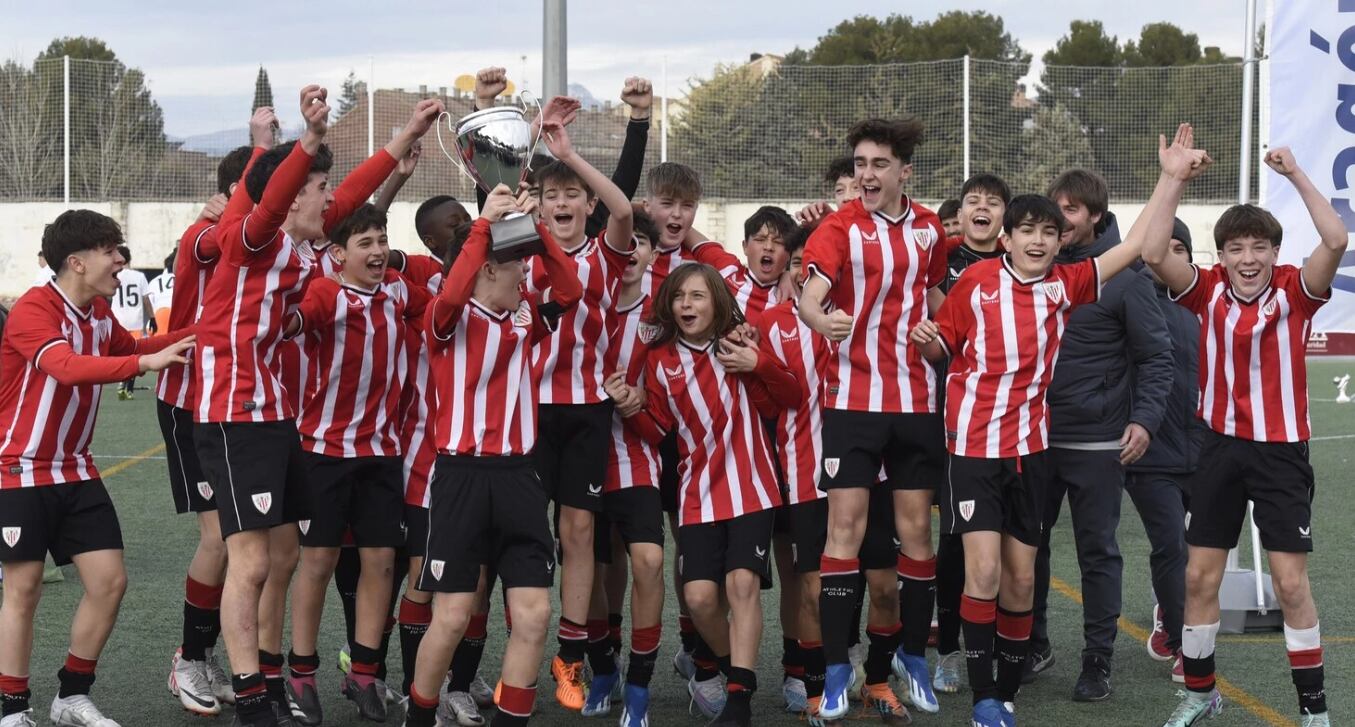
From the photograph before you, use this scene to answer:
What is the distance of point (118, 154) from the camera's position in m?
27.2

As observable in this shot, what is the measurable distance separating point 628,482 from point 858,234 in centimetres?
126

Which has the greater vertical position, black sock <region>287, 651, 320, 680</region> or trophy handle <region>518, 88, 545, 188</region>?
trophy handle <region>518, 88, 545, 188</region>

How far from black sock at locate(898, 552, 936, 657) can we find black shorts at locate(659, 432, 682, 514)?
93 cm

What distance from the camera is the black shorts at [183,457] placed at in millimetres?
5984

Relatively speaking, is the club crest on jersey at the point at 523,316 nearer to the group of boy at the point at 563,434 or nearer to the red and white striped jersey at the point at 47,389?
the group of boy at the point at 563,434

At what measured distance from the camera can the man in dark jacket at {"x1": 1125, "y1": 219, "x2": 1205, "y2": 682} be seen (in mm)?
6199

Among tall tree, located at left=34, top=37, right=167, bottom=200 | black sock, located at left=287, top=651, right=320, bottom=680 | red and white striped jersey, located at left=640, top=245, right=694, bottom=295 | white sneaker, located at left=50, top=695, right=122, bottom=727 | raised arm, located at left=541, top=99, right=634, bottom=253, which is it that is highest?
tall tree, located at left=34, top=37, right=167, bottom=200

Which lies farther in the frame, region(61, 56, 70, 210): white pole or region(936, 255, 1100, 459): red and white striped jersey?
region(61, 56, 70, 210): white pole

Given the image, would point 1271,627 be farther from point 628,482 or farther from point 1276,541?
point 628,482

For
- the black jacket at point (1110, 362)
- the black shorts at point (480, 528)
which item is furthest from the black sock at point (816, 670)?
the black jacket at point (1110, 362)

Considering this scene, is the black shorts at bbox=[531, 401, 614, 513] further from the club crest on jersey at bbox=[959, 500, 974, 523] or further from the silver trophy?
the club crest on jersey at bbox=[959, 500, 974, 523]

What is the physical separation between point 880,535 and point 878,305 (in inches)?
34.9

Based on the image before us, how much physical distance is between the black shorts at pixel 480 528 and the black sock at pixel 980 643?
153cm

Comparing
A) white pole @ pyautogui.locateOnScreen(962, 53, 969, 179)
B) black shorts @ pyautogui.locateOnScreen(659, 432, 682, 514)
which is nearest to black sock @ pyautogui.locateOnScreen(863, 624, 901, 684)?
black shorts @ pyautogui.locateOnScreen(659, 432, 682, 514)
